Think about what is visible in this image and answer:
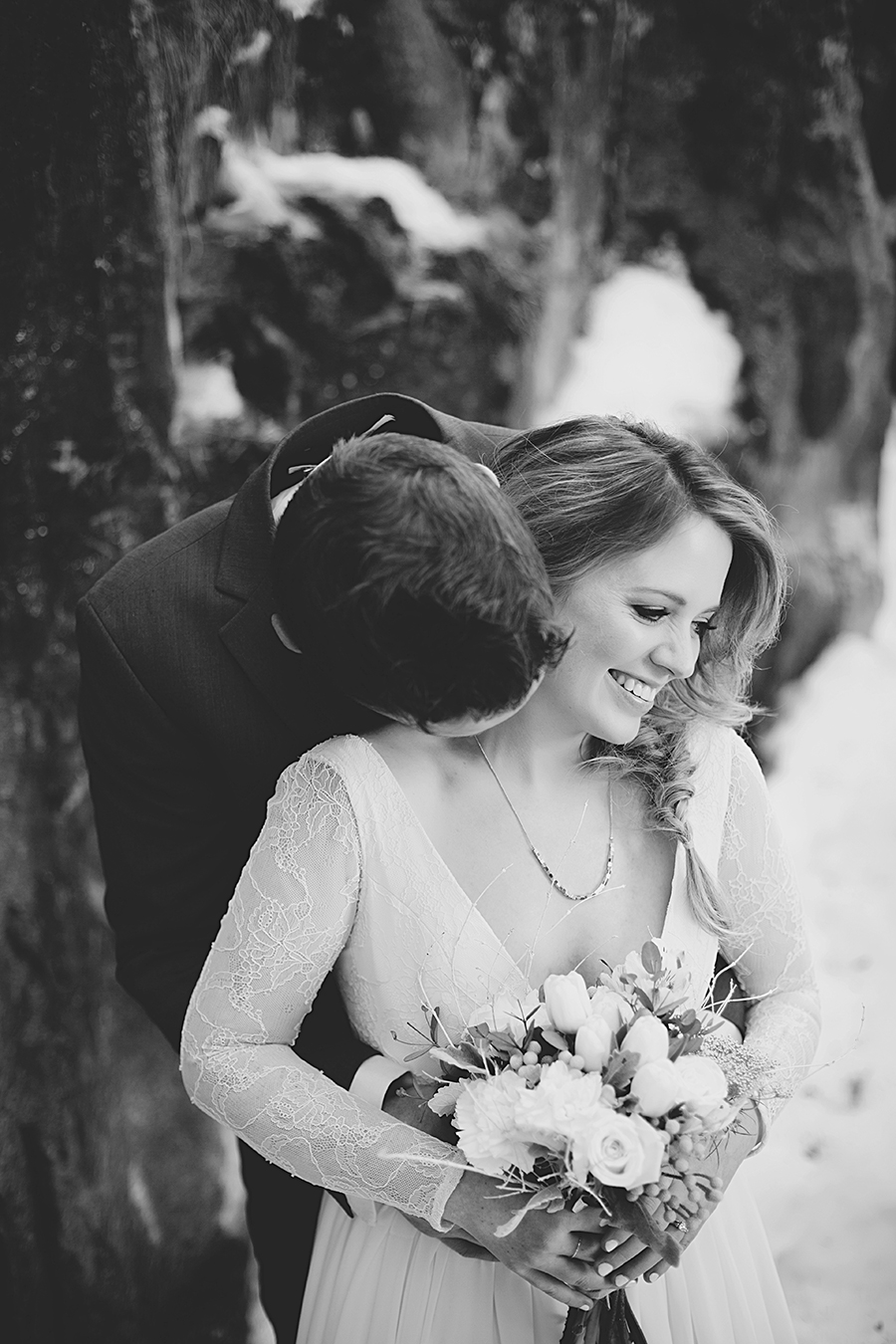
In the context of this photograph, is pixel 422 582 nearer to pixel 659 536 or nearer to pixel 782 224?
pixel 659 536

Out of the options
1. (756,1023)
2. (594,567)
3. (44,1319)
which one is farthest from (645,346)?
(44,1319)

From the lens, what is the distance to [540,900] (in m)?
1.75

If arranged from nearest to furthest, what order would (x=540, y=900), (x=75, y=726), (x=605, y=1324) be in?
(x=605, y=1324) < (x=540, y=900) < (x=75, y=726)

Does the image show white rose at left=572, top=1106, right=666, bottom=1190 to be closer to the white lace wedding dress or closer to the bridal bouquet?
the bridal bouquet

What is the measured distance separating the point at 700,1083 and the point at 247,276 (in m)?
2.68

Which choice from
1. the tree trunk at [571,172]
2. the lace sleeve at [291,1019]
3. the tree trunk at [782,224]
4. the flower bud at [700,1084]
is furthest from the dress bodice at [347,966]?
the tree trunk at [782,224]

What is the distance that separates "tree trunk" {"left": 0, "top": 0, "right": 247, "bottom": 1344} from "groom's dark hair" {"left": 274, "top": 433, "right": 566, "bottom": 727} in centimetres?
142

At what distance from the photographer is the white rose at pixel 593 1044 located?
1.37 metres

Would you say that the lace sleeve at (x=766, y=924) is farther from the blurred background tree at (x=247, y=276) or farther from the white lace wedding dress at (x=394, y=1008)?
the blurred background tree at (x=247, y=276)

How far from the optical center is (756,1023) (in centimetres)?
185

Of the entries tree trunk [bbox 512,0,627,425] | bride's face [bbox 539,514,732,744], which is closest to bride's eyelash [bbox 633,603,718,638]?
bride's face [bbox 539,514,732,744]

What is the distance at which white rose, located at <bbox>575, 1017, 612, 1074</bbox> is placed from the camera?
1.37 meters

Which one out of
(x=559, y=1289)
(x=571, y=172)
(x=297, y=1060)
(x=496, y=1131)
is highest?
(x=571, y=172)

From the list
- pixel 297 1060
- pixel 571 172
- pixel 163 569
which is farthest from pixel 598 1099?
pixel 571 172
